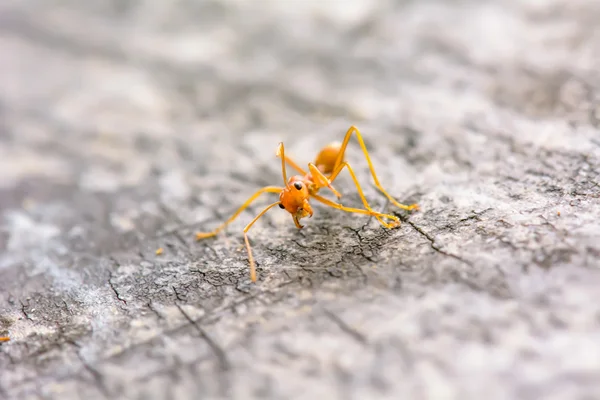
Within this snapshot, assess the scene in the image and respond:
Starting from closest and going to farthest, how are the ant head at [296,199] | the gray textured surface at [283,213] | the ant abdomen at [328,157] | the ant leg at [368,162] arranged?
the gray textured surface at [283,213] < the ant head at [296,199] < the ant leg at [368,162] < the ant abdomen at [328,157]

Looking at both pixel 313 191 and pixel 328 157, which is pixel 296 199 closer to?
pixel 313 191

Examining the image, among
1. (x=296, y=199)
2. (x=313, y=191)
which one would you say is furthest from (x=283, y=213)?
(x=296, y=199)

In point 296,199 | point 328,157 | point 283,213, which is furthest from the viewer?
point 283,213

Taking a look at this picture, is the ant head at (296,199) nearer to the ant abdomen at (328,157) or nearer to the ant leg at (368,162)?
the ant leg at (368,162)

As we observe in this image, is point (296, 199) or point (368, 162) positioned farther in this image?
point (368, 162)

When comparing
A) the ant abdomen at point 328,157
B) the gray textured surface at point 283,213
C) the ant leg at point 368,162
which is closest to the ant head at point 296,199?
the gray textured surface at point 283,213

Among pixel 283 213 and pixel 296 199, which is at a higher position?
pixel 296 199
